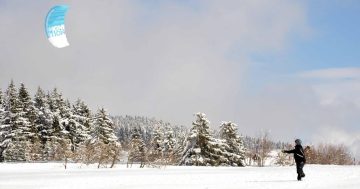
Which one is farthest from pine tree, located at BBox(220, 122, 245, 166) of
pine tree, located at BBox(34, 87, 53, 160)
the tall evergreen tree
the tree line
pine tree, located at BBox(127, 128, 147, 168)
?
pine tree, located at BBox(34, 87, 53, 160)

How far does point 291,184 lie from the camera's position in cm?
1714

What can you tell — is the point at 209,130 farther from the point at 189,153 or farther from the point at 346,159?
the point at 346,159

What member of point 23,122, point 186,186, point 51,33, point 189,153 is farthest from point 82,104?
point 186,186

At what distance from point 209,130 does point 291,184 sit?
33.8 metres

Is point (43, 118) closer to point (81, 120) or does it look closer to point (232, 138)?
point (81, 120)

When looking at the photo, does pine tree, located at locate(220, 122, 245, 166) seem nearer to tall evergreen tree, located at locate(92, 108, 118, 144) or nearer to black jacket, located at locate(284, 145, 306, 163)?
tall evergreen tree, located at locate(92, 108, 118, 144)

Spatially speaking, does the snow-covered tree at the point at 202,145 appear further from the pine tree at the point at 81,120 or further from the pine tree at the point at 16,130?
the pine tree at the point at 81,120

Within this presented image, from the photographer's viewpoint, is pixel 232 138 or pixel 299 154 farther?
pixel 232 138

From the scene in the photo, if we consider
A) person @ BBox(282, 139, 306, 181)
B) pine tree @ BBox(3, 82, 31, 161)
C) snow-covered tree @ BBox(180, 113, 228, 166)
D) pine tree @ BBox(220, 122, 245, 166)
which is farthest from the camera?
pine tree @ BBox(220, 122, 245, 166)

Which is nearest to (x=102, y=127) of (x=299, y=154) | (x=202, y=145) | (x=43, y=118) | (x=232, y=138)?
(x=43, y=118)

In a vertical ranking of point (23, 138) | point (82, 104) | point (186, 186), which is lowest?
point (186, 186)

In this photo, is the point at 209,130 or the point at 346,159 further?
the point at 346,159

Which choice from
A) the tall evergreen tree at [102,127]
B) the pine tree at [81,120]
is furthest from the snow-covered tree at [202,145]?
the pine tree at [81,120]

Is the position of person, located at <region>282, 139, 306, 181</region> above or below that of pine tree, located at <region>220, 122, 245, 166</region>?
below
